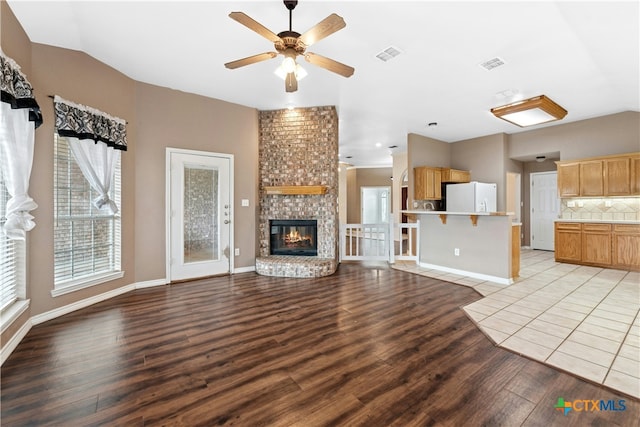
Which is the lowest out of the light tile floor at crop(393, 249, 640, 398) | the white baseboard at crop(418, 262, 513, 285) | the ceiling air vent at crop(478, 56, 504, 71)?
the light tile floor at crop(393, 249, 640, 398)

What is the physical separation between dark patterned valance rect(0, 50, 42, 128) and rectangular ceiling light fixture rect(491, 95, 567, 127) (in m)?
A: 5.96

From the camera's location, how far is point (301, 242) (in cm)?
493

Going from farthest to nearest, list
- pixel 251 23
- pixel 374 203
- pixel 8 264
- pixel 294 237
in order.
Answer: pixel 374 203 < pixel 294 237 < pixel 8 264 < pixel 251 23

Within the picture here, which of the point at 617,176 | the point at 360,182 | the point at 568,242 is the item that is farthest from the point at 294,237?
the point at 360,182

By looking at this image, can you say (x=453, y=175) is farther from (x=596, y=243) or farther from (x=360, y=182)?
(x=360, y=182)

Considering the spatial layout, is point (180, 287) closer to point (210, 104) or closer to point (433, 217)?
point (210, 104)

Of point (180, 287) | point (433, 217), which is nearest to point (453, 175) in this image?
point (433, 217)

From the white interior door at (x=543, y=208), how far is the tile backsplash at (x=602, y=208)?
1178 mm

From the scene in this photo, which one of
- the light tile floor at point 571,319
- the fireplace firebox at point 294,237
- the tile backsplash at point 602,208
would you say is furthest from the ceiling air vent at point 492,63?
the tile backsplash at point 602,208

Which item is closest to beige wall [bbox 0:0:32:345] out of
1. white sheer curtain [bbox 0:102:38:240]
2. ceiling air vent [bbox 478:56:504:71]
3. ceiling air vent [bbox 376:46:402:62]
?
white sheer curtain [bbox 0:102:38:240]

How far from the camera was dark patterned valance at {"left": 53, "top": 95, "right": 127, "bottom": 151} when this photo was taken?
278cm

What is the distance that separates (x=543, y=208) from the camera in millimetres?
7102

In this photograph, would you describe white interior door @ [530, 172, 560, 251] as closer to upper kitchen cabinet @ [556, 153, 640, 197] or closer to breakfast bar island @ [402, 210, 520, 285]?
upper kitchen cabinet @ [556, 153, 640, 197]

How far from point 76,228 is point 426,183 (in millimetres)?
6048
